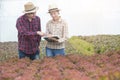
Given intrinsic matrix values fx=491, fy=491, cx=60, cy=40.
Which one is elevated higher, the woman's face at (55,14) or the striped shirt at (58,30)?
the woman's face at (55,14)

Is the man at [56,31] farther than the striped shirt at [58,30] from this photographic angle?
No

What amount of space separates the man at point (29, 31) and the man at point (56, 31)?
23cm

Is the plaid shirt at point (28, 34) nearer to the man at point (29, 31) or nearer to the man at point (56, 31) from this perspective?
the man at point (29, 31)

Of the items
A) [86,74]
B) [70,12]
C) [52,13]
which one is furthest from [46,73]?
[70,12]

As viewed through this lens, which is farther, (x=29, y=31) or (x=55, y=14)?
(x=29, y=31)

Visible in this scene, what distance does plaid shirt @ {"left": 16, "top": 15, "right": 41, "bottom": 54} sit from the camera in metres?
8.63

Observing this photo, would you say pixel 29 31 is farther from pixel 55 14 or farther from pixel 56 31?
Result: pixel 55 14

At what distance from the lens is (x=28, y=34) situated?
8.58 metres

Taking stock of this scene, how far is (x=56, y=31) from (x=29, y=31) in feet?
1.58

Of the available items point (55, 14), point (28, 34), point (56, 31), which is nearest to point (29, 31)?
point (28, 34)

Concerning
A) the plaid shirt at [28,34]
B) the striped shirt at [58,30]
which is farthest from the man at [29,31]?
the striped shirt at [58,30]

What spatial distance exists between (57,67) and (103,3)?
10.2m

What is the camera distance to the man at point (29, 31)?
8.58 metres

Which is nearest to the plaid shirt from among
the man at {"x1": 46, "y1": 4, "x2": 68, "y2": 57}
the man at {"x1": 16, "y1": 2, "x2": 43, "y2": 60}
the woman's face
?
the man at {"x1": 16, "y1": 2, "x2": 43, "y2": 60}
